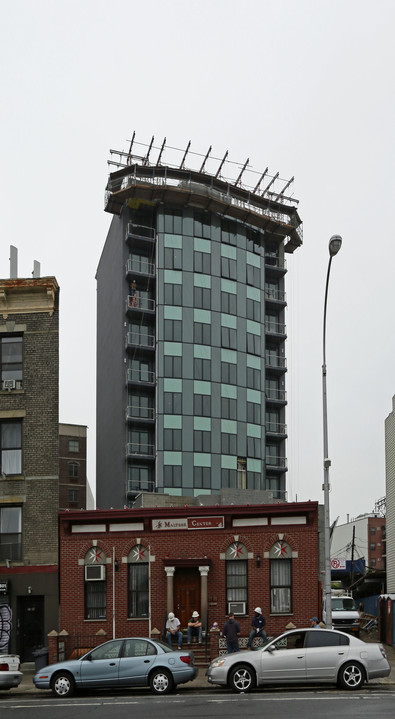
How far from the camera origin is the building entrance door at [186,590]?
3164cm

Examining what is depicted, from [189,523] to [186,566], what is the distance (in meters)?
1.43

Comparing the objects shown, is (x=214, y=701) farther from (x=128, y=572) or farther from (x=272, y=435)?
(x=272, y=435)

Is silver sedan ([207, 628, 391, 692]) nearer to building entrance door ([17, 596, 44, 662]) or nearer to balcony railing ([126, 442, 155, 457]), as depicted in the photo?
building entrance door ([17, 596, 44, 662])

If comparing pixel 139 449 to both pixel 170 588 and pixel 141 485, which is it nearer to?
pixel 141 485

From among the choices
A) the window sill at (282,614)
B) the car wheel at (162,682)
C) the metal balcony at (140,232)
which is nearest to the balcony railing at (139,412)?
the metal balcony at (140,232)

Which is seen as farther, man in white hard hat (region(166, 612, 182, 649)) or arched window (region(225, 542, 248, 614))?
arched window (region(225, 542, 248, 614))

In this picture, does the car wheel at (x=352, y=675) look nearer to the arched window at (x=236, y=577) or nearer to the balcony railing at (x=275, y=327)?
the arched window at (x=236, y=577)

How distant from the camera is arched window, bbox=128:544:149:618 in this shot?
31562 millimetres

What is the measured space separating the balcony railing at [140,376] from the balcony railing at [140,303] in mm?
5105

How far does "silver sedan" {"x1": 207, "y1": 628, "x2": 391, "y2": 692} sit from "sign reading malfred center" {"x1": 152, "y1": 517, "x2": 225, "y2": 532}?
9487 millimetres

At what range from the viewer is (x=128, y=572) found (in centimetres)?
3178

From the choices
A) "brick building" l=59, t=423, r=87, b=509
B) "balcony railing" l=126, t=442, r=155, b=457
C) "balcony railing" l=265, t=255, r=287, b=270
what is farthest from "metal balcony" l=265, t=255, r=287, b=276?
"brick building" l=59, t=423, r=87, b=509

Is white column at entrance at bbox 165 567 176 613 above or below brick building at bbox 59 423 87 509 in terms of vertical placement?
below

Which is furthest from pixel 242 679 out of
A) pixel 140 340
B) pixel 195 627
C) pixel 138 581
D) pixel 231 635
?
pixel 140 340
